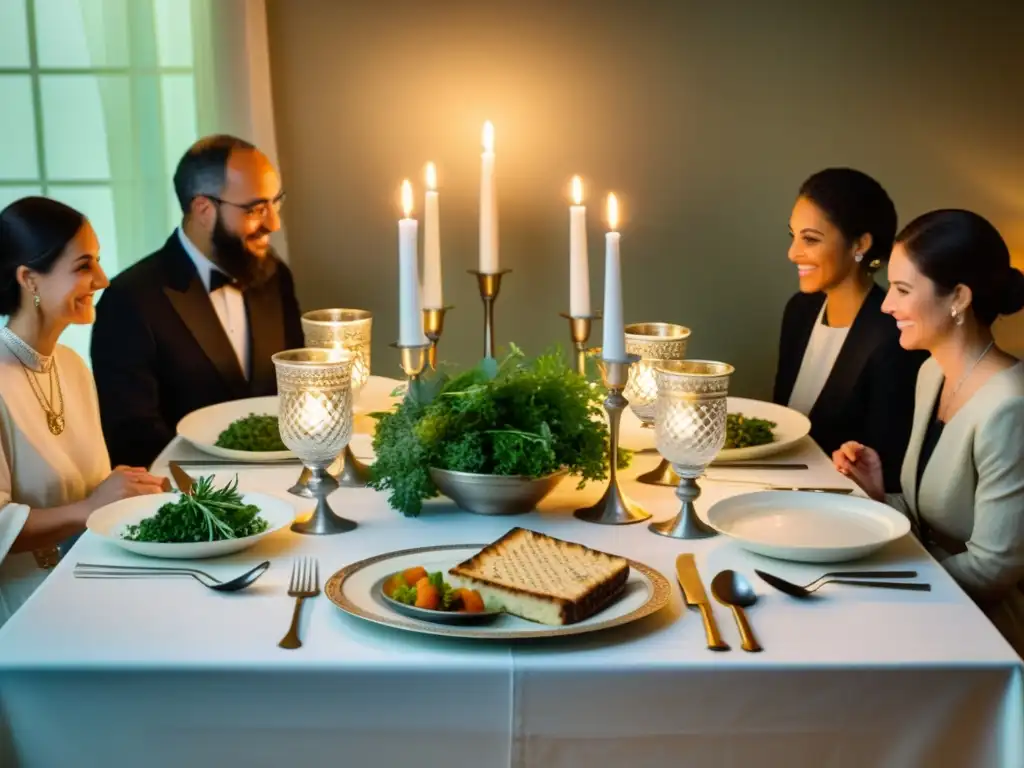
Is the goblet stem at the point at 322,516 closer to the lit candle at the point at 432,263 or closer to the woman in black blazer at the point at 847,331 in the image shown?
the lit candle at the point at 432,263

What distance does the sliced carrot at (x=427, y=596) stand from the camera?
147 cm

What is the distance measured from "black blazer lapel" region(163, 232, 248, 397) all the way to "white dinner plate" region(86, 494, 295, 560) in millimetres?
1235

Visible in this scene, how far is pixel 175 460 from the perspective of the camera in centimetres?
229

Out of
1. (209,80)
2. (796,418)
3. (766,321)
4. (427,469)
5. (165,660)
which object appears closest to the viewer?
(165,660)

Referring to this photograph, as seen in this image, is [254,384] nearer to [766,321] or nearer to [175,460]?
[175,460]

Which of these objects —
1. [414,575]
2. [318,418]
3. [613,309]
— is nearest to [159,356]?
[318,418]

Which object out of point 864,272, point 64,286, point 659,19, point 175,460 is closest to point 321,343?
point 175,460

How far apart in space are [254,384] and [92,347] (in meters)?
0.43

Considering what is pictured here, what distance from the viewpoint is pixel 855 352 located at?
2.95 m

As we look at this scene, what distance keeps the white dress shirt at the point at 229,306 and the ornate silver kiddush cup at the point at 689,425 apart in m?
1.68

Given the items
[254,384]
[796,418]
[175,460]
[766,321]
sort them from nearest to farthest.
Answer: [175,460], [796,418], [254,384], [766,321]

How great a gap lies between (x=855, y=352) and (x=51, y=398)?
1839mm

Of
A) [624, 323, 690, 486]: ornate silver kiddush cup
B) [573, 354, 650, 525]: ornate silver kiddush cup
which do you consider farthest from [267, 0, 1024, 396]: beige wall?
[573, 354, 650, 525]: ornate silver kiddush cup

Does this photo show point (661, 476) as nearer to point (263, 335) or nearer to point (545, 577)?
point (545, 577)
